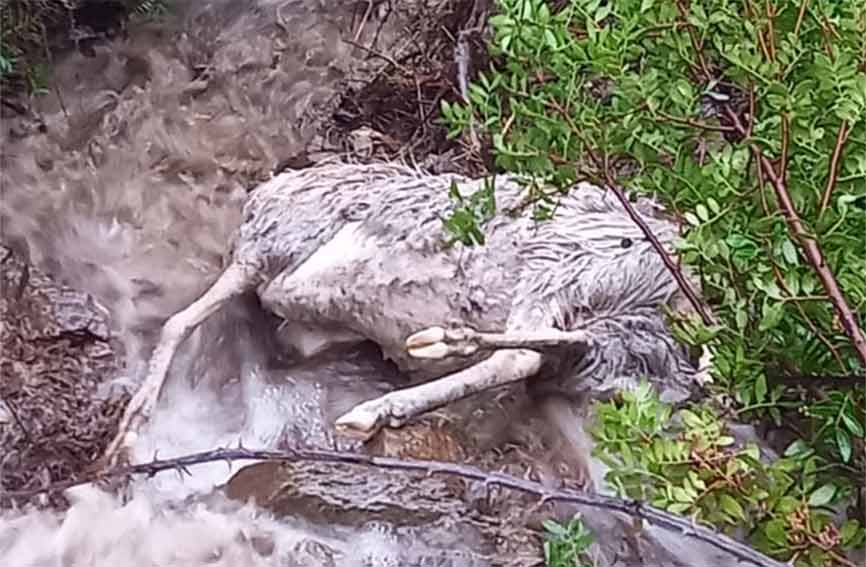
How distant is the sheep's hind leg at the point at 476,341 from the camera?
89 centimetres

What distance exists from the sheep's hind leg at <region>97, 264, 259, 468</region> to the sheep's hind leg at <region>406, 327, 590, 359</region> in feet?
0.72

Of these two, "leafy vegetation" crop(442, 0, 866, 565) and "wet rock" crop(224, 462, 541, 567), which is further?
"wet rock" crop(224, 462, 541, 567)

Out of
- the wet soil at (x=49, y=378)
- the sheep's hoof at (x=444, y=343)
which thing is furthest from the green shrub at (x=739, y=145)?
the wet soil at (x=49, y=378)

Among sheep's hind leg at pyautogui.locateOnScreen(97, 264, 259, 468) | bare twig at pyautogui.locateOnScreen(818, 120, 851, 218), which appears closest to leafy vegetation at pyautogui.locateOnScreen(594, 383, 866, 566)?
bare twig at pyautogui.locateOnScreen(818, 120, 851, 218)

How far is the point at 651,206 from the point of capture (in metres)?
1.03

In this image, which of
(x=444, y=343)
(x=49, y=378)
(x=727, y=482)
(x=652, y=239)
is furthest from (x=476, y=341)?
(x=49, y=378)

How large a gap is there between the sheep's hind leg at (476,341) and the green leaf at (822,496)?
240mm

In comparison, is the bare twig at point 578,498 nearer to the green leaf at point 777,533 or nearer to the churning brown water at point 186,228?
the green leaf at point 777,533

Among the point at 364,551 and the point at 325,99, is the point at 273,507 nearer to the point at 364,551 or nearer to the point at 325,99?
the point at 364,551

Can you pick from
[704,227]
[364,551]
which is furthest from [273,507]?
[704,227]

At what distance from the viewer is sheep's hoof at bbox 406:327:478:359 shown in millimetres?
885

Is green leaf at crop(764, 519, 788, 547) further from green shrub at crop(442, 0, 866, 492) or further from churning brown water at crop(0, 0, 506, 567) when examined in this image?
churning brown water at crop(0, 0, 506, 567)

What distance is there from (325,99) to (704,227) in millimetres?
706

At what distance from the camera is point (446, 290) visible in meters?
1.06
